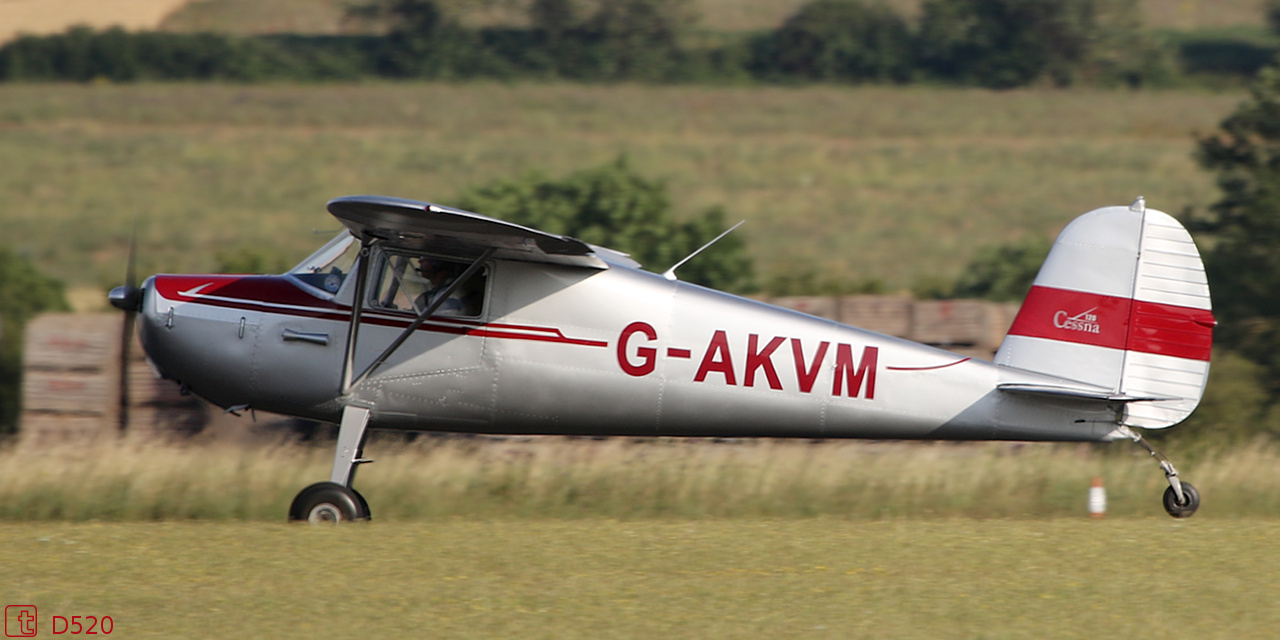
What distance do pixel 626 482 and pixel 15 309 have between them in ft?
33.0

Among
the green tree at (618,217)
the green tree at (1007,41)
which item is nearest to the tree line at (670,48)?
the green tree at (1007,41)

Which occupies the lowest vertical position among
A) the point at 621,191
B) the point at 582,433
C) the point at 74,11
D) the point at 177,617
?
the point at 177,617

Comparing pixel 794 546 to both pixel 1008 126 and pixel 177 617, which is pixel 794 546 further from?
pixel 1008 126

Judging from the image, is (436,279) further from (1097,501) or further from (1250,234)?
(1250,234)

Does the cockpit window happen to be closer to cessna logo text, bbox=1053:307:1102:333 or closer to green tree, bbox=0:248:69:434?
cessna logo text, bbox=1053:307:1102:333

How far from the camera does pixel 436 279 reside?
9.22m

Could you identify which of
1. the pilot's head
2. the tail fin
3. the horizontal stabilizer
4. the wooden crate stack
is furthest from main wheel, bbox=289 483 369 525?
the tail fin

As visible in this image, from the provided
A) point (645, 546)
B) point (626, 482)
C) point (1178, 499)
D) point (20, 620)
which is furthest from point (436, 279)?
point (1178, 499)

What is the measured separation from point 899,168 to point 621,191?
20.0 meters

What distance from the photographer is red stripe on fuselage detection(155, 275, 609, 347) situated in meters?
9.22

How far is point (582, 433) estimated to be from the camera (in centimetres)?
945

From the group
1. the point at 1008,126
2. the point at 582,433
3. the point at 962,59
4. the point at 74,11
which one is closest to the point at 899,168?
the point at 1008,126

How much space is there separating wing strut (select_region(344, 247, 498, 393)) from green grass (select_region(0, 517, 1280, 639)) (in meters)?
1.20

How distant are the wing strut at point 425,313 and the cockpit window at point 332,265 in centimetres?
34
